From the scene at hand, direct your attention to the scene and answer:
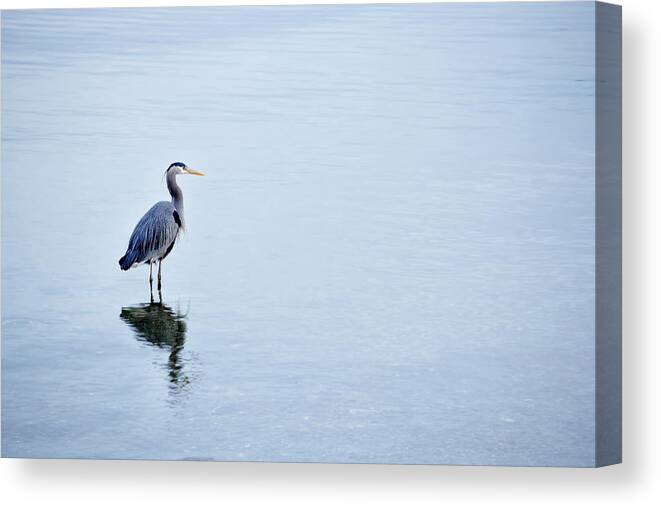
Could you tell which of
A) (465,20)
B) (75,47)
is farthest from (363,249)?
(75,47)

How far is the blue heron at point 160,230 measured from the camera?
7.34 meters

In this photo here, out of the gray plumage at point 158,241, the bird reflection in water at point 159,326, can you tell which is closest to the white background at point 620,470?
the bird reflection in water at point 159,326

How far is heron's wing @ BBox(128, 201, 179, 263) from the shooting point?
24.1 ft

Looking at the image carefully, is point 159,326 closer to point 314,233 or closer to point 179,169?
point 179,169

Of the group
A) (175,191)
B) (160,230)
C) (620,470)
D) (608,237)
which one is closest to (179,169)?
(175,191)

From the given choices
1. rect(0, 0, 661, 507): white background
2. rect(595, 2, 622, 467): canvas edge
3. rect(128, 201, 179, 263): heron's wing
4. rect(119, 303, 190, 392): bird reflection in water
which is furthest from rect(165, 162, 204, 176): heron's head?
rect(595, 2, 622, 467): canvas edge

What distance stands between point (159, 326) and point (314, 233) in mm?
855

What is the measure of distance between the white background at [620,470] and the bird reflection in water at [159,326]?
0.58 m

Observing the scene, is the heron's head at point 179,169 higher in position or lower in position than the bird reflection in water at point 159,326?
higher

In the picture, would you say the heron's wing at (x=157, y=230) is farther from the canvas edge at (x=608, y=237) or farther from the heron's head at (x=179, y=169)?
the canvas edge at (x=608, y=237)

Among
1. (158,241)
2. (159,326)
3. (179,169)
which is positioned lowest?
(159,326)

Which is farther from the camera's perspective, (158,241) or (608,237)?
(158,241)

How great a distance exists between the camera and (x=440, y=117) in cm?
718

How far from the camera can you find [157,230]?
7.32m
